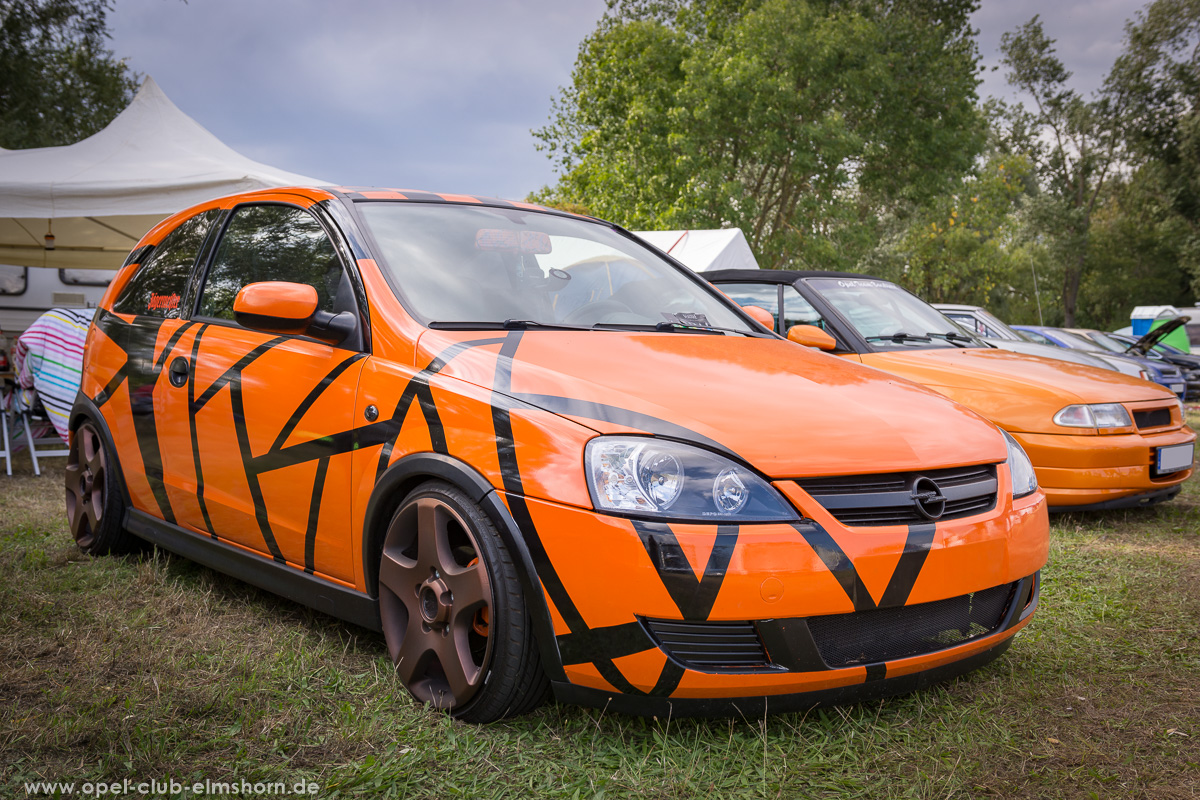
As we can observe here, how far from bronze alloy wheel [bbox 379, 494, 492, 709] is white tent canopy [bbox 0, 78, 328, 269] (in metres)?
4.89

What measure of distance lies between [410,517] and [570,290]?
1.07 m

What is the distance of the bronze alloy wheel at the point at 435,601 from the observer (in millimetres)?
2254

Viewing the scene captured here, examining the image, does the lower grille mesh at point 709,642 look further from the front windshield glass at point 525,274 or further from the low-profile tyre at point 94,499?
the low-profile tyre at point 94,499

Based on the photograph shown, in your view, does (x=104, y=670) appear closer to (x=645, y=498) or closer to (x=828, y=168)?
(x=645, y=498)

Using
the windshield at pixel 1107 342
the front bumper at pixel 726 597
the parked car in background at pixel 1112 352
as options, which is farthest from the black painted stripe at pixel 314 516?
the windshield at pixel 1107 342

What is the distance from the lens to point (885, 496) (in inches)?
83.0

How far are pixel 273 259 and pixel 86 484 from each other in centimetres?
170

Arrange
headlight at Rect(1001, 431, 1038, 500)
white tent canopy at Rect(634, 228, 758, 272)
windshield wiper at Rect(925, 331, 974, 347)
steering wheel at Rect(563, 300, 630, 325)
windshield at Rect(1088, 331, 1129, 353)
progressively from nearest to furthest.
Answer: headlight at Rect(1001, 431, 1038, 500)
steering wheel at Rect(563, 300, 630, 325)
windshield wiper at Rect(925, 331, 974, 347)
white tent canopy at Rect(634, 228, 758, 272)
windshield at Rect(1088, 331, 1129, 353)

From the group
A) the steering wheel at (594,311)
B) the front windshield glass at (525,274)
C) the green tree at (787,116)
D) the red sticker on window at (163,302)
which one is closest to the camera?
the front windshield glass at (525,274)

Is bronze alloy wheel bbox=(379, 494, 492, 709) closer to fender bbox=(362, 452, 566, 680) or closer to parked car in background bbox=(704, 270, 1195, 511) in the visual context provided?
fender bbox=(362, 452, 566, 680)

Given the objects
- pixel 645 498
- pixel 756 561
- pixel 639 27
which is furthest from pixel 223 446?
pixel 639 27

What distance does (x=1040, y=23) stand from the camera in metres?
37.7

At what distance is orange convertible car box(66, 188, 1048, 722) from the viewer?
2000 millimetres

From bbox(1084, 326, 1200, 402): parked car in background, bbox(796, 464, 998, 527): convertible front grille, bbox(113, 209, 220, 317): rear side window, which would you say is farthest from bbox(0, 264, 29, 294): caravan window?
bbox(1084, 326, 1200, 402): parked car in background
